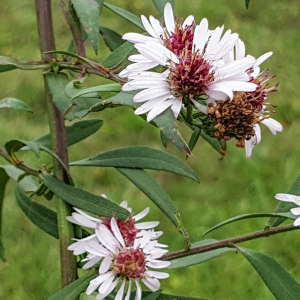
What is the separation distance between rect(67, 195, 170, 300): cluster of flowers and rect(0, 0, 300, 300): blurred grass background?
0.69 metres

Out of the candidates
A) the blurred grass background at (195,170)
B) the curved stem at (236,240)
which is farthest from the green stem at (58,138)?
the blurred grass background at (195,170)

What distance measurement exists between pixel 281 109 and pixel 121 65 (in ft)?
3.99

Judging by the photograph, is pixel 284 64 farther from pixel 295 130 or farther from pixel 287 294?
pixel 287 294

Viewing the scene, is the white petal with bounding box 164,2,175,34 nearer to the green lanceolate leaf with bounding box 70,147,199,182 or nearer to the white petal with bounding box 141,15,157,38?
the white petal with bounding box 141,15,157,38

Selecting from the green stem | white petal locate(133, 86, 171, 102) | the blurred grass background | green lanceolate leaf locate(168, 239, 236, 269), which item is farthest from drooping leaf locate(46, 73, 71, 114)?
the blurred grass background

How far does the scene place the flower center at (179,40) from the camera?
1.38 feet

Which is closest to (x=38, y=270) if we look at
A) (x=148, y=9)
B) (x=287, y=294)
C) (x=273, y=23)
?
(x=287, y=294)

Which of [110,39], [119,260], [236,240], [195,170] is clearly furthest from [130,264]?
[195,170]

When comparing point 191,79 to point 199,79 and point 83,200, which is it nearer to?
point 199,79

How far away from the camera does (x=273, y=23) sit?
1865 millimetres

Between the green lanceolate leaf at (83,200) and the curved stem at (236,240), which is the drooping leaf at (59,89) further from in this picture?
the curved stem at (236,240)

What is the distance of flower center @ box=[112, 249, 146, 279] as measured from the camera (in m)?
0.48

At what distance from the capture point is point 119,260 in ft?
1.59

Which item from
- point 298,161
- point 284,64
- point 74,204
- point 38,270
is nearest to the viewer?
point 74,204
